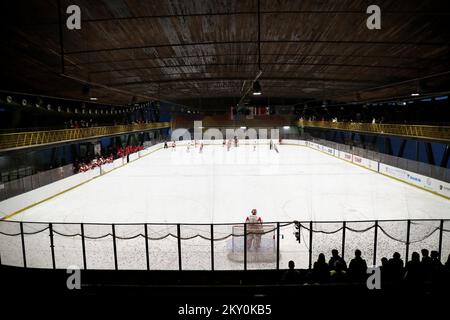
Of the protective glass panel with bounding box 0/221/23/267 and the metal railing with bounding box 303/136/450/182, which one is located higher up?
the metal railing with bounding box 303/136/450/182

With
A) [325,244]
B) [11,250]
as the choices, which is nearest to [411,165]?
[325,244]

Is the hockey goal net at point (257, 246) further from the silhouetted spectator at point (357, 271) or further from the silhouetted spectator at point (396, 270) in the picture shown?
the silhouetted spectator at point (396, 270)

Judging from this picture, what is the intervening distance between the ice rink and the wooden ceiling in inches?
220

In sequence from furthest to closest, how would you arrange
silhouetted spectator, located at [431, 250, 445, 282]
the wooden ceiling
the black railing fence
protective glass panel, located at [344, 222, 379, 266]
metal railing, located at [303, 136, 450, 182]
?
metal railing, located at [303, 136, 450, 182]
the wooden ceiling
protective glass panel, located at [344, 222, 379, 266]
the black railing fence
silhouetted spectator, located at [431, 250, 445, 282]

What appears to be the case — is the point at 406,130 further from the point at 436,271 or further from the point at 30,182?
the point at 30,182

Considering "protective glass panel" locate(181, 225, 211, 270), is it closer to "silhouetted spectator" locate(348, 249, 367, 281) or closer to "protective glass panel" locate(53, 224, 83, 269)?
"protective glass panel" locate(53, 224, 83, 269)

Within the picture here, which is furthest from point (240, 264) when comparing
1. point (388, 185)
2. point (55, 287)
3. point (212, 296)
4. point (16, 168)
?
point (16, 168)

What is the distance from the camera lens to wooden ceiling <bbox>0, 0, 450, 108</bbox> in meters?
7.96

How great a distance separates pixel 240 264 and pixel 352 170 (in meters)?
16.6

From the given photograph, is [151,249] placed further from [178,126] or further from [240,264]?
[178,126]

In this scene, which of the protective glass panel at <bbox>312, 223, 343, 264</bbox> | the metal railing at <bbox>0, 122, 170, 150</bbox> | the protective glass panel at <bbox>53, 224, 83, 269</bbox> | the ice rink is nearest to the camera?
the protective glass panel at <bbox>53, 224, 83, 269</bbox>

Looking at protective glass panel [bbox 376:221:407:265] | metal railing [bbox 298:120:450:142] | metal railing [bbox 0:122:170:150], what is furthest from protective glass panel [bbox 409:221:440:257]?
metal railing [bbox 0:122:170:150]

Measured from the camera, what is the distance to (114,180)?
18562 millimetres

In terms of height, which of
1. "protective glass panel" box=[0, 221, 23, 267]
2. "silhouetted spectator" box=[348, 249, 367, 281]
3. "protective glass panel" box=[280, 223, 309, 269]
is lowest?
"protective glass panel" box=[280, 223, 309, 269]
